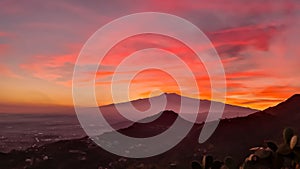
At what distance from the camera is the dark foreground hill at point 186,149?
390 feet

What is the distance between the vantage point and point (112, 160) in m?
127

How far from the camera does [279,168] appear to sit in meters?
12.6

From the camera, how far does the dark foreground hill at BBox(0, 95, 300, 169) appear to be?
11881 cm

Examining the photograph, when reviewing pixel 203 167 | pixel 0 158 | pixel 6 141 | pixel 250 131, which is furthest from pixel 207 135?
pixel 203 167

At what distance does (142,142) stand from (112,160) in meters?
45.8

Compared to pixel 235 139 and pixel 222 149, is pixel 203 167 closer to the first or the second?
pixel 222 149

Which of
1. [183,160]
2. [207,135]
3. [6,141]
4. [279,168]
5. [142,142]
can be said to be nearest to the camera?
[279,168]

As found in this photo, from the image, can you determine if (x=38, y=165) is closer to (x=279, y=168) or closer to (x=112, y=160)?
(x=112, y=160)

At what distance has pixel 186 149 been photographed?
128 meters

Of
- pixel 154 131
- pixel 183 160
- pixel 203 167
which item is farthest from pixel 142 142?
pixel 203 167

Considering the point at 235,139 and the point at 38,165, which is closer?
the point at 38,165

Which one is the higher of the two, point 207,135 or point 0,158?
point 207,135

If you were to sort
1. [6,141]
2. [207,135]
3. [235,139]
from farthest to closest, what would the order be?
[6,141]
[207,135]
[235,139]

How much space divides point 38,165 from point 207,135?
6681 cm
